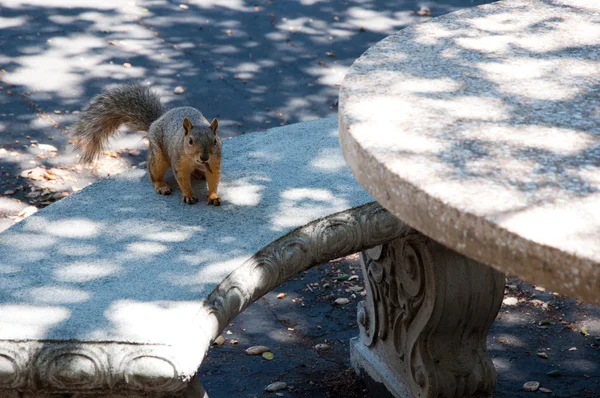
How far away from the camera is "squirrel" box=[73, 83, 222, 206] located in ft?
9.88

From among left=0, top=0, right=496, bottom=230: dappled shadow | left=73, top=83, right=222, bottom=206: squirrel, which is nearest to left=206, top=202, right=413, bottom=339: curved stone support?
left=73, top=83, right=222, bottom=206: squirrel

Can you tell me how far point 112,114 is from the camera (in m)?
3.50

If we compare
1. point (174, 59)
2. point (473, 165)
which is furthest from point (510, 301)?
point (174, 59)

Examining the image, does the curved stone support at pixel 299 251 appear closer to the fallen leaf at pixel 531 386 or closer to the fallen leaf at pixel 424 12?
the fallen leaf at pixel 531 386

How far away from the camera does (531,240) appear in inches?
54.7

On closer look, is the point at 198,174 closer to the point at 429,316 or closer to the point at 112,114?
the point at 112,114

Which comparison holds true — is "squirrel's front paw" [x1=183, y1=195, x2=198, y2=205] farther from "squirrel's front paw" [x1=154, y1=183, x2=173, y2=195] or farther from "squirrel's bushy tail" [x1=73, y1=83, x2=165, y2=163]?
"squirrel's bushy tail" [x1=73, y1=83, x2=165, y2=163]

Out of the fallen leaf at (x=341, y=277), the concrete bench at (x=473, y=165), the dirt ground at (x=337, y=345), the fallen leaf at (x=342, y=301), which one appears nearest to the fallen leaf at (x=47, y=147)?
the dirt ground at (x=337, y=345)

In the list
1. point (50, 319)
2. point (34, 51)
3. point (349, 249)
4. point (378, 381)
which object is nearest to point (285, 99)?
point (34, 51)

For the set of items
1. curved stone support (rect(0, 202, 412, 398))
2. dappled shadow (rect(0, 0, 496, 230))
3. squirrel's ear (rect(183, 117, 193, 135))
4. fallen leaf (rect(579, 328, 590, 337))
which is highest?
squirrel's ear (rect(183, 117, 193, 135))

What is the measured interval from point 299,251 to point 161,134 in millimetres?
844

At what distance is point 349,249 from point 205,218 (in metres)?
0.50

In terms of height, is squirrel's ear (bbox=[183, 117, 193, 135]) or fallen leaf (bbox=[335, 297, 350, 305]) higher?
squirrel's ear (bbox=[183, 117, 193, 135])

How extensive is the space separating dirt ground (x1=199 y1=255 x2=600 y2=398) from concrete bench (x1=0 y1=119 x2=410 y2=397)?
2.97 feet
